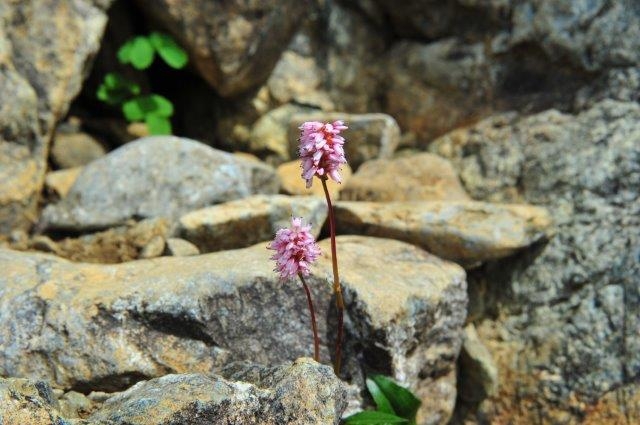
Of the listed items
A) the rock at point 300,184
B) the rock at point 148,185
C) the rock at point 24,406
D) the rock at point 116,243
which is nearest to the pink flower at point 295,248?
the rock at point 24,406

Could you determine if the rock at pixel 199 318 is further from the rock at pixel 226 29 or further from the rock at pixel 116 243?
the rock at pixel 226 29

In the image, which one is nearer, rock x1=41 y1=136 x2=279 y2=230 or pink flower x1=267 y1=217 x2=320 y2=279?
pink flower x1=267 y1=217 x2=320 y2=279

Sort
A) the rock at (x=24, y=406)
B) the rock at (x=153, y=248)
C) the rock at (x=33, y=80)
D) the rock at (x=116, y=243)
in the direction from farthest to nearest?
1. the rock at (x=33, y=80)
2. the rock at (x=116, y=243)
3. the rock at (x=153, y=248)
4. the rock at (x=24, y=406)

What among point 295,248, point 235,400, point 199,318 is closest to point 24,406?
point 235,400

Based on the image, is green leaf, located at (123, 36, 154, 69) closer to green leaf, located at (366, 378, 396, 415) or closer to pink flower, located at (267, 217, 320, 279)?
pink flower, located at (267, 217, 320, 279)

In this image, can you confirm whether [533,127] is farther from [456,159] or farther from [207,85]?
[207,85]

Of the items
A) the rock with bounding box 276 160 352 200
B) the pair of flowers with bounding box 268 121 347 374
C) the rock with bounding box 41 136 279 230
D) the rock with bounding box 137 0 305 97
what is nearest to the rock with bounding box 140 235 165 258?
the rock with bounding box 41 136 279 230
